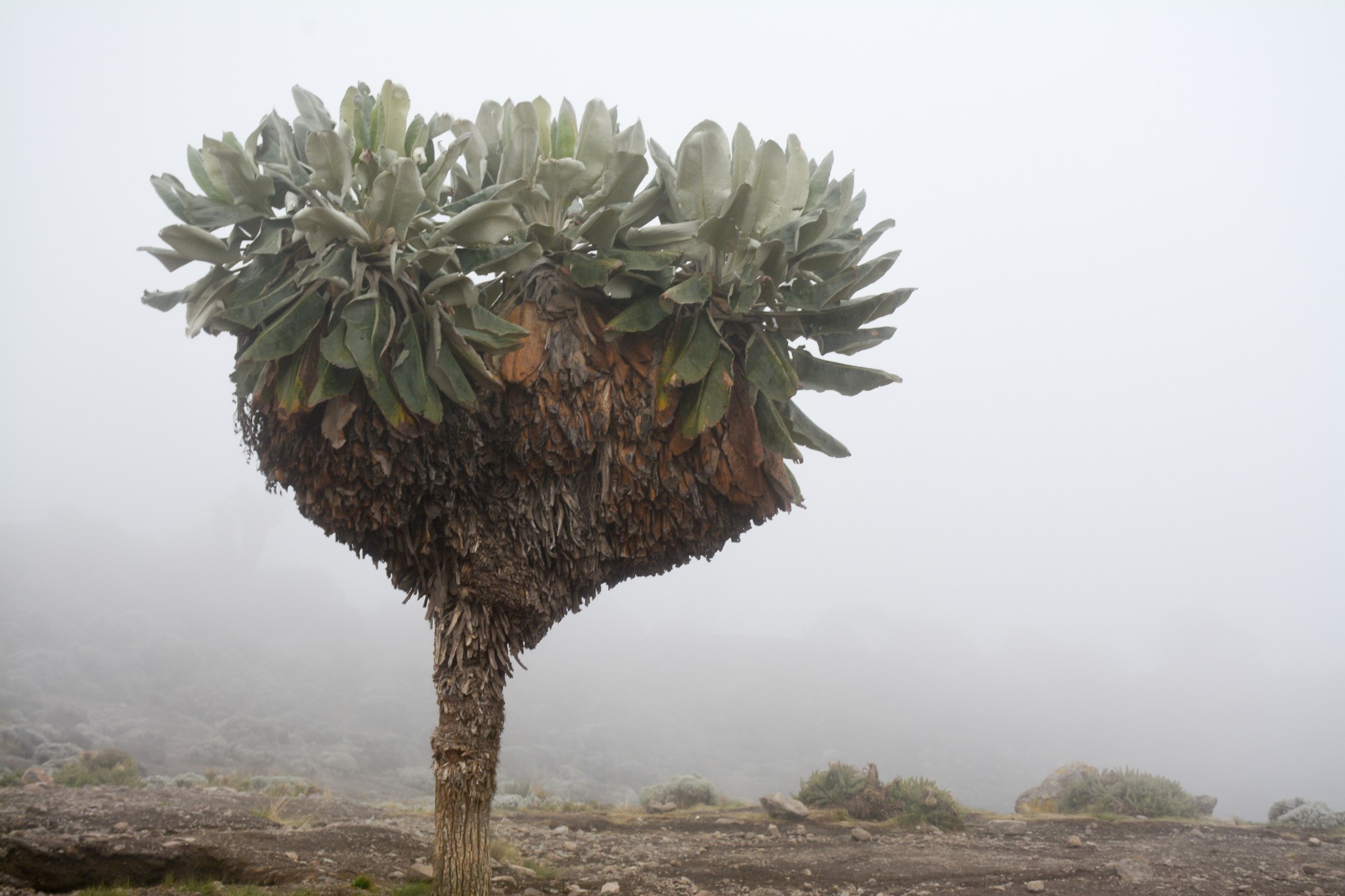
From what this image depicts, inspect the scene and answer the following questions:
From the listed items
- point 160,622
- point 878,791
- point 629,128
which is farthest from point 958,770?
point 160,622

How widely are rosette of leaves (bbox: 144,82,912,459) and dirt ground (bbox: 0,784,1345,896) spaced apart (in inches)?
A: 157

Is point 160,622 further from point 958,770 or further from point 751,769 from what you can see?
point 958,770

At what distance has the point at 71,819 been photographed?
6.43 meters

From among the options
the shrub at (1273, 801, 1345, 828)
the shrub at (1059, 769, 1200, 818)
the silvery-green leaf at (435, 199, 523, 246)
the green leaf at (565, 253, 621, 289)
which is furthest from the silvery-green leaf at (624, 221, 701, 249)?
the shrub at (1273, 801, 1345, 828)

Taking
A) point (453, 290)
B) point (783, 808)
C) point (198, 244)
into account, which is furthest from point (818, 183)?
point (783, 808)

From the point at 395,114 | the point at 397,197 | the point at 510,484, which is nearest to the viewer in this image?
the point at 397,197

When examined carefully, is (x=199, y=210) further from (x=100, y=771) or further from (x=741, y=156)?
(x=100, y=771)

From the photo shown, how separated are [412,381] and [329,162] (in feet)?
4.62

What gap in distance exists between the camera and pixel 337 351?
14.3 feet

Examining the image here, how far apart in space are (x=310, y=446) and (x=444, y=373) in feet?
3.62

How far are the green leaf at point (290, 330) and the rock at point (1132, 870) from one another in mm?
8922

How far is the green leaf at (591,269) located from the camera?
4.78 metres

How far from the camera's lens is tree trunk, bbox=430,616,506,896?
4750 mm

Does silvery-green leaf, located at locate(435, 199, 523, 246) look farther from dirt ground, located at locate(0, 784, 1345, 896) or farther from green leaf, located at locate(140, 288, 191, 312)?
dirt ground, located at locate(0, 784, 1345, 896)
